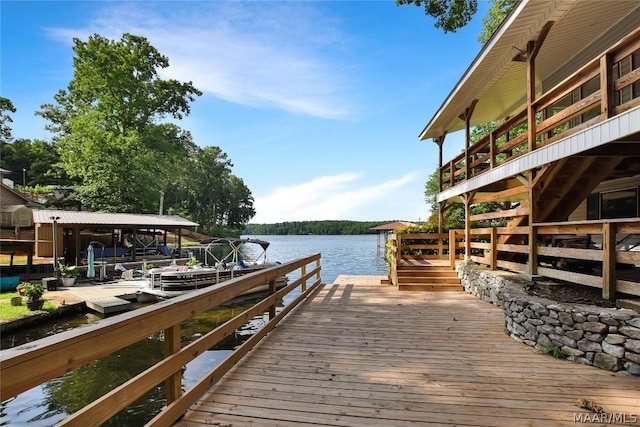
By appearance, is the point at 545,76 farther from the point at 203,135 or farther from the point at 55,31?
the point at 203,135

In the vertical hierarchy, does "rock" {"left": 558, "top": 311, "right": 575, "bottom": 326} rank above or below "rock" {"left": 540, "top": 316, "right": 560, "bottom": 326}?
above

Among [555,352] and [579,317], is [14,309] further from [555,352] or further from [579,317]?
[579,317]

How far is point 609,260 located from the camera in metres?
4.00

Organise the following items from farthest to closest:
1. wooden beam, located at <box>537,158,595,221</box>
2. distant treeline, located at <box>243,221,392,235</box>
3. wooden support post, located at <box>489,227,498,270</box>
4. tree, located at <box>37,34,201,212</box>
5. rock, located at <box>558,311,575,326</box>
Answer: distant treeline, located at <box>243,221,392,235</box>, tree, located at <box>37,34,201,212</box>, wooden support post, located at <box>489,227,498,270</box>, wooden beam, located at <box>537,158,595,221</box>, rock, located at <box>558,311,575,326</box>

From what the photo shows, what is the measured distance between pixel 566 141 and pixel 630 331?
9.18 feet

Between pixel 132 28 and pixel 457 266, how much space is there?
2819 cm

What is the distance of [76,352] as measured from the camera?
61.6 inches

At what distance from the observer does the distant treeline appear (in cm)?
9101

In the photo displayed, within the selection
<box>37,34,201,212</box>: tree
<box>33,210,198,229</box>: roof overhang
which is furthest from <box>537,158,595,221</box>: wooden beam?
<box>37,34,201,212</box>: tree

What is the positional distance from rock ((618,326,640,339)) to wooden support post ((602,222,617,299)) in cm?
86

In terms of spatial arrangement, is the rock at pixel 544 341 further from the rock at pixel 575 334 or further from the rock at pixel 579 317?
the rock at pixel 579 317

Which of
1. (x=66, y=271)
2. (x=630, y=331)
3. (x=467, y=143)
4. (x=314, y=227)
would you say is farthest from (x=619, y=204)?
(x=314, y=227)
